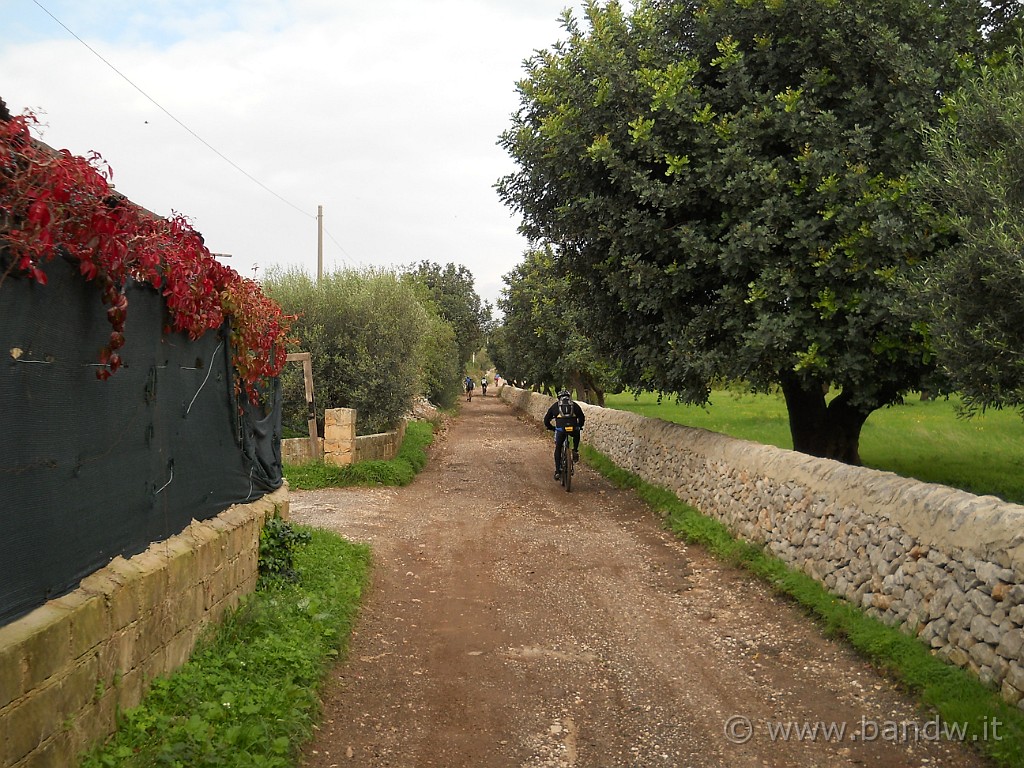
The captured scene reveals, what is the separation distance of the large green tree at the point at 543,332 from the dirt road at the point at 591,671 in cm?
2287

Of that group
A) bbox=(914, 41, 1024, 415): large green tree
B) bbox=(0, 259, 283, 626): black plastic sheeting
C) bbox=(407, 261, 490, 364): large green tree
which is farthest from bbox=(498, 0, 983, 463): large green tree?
bbox=(407, 261, 490, 364): large green tree

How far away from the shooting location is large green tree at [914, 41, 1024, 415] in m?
6.99

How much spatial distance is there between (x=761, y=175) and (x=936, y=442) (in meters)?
10.3

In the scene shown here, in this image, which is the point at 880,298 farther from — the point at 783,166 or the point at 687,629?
the point at 687,629

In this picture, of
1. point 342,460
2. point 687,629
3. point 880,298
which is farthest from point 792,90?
point 342,460

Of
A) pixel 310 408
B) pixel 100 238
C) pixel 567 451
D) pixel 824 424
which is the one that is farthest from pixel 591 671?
pixel 310 408

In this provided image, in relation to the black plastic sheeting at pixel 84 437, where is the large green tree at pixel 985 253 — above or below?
above

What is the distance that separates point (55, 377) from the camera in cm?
400

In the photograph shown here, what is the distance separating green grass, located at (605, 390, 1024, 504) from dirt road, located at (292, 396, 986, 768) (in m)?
3.89

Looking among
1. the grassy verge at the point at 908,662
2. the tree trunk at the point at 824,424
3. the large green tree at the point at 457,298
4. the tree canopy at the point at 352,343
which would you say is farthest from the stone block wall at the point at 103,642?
the large green tree at the point at 457,298

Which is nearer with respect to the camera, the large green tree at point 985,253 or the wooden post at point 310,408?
the large green tree at point 985,253

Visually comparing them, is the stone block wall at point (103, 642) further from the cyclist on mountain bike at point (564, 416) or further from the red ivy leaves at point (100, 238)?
the cyclist on mountain bike at point (564, 416)

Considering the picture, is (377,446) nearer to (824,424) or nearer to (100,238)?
(824,424)

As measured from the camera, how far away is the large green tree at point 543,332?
34.6 metres
